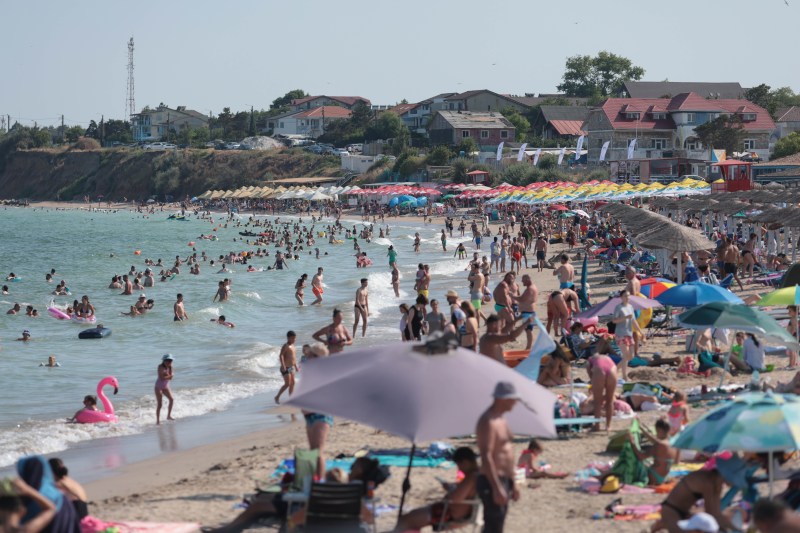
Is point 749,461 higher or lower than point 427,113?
lower

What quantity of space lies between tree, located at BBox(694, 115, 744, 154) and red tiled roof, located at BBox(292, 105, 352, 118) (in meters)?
63.9

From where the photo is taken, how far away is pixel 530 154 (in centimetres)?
7700

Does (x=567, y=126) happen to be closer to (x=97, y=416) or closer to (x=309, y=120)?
(x=309, y=120)


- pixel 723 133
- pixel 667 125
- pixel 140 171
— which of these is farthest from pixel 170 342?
pixel 140 171

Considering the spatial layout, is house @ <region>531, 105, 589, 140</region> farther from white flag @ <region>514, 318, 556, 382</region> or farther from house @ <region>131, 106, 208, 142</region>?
white flag @ <region>514, 318, 556, 382</region>

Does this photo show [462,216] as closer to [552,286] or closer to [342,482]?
[552,286]

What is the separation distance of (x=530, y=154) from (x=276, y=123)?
2464 inches

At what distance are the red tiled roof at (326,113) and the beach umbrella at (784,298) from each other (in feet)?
386

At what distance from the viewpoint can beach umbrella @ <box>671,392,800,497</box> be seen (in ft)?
20.6

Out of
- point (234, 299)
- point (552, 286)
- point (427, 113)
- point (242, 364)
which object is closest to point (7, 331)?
point (234, 299)

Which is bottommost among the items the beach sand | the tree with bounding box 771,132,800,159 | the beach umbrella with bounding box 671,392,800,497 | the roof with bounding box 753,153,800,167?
the beach sand

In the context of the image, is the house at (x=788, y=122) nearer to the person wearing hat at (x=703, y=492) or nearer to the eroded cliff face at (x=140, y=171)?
the eroded cliff face at (x=140, y=171)

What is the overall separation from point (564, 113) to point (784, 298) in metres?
84.7

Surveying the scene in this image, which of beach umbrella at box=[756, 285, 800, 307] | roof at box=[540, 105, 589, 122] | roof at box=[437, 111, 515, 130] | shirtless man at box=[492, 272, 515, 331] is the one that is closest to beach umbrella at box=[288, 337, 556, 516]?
beach umbrella at box=[756, 285, 800, 307]
